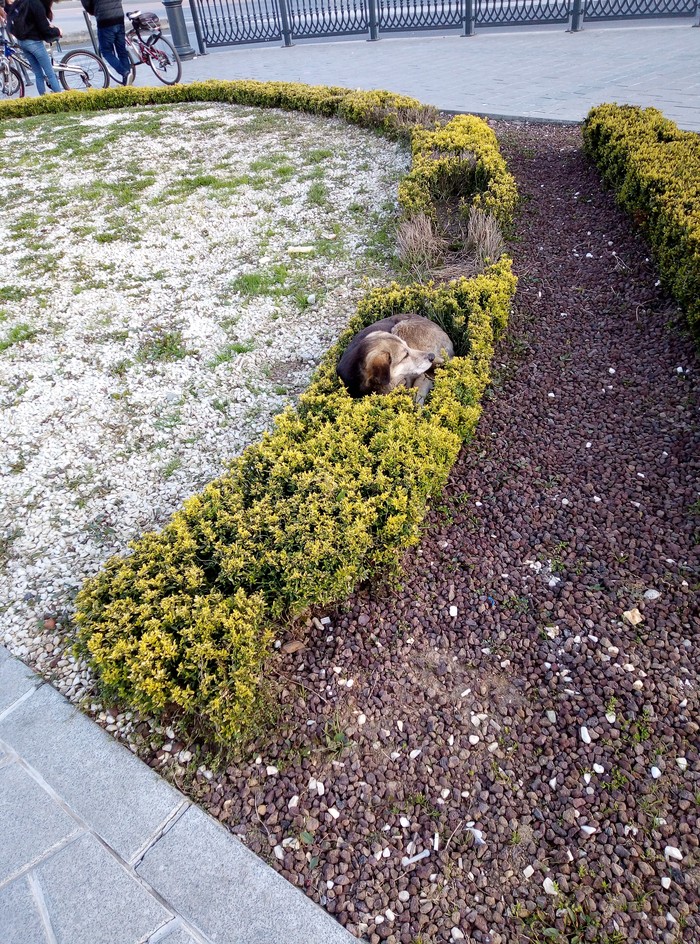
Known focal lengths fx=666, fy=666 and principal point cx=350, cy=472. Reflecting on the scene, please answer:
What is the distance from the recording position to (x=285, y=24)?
56.0 feet

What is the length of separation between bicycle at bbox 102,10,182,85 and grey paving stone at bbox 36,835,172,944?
574 inches

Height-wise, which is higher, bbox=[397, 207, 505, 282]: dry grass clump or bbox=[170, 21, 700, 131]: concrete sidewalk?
bbox=[170, 21, 700, 131]: concrete sidewalk

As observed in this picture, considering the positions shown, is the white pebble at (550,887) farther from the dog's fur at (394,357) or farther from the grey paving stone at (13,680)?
the dog's fur at (394,357)

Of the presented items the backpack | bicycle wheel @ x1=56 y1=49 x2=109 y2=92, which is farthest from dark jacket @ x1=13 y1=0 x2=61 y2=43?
bicycle wheel @ x1=56 y1=49 x2=109 y2=92

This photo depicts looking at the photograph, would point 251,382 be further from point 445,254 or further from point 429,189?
point 429,189

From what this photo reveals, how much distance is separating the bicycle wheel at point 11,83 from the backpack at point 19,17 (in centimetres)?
299

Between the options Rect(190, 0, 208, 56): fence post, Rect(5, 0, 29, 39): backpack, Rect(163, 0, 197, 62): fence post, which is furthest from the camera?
Rect(190, 0, 208, 56): fence post

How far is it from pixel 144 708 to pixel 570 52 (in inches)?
558

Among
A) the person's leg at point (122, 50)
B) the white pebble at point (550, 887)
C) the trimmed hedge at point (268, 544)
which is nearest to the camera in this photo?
the white pebble at point (550, 887)

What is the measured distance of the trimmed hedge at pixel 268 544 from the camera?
2.74 meters

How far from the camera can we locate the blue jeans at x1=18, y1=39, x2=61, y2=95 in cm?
1196

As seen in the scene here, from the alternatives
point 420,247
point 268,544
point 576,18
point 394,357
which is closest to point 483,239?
point 420,247

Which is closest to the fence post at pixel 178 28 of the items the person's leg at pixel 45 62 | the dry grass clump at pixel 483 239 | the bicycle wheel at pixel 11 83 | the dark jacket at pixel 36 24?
the bicycle wheel at pixel 11 83

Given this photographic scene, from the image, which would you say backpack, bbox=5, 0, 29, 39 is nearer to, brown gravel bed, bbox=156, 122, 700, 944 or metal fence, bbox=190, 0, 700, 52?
metal fence, bbox=190, 0, 700, 52
